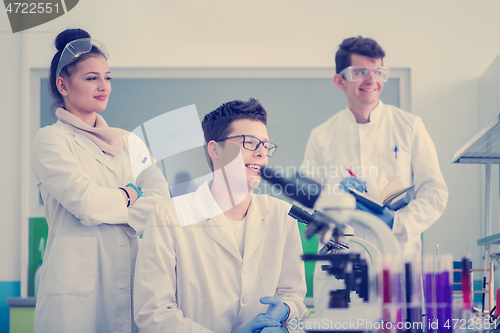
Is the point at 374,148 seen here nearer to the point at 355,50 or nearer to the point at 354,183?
the point at 354,183

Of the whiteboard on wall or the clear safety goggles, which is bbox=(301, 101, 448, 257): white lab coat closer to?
the whiteboard on wall

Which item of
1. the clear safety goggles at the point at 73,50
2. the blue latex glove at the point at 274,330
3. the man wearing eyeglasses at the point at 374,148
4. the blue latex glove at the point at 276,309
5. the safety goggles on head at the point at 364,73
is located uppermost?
the safety goggles on head at the point at 364,73

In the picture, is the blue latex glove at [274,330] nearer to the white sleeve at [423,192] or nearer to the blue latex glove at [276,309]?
the blue latex glove at [276,309]

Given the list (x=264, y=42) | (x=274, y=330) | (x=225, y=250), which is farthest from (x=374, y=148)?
(x=274, y=330)

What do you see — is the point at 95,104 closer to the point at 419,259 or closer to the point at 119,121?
the point at 119,121

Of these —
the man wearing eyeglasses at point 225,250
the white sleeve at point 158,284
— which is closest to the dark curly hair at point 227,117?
the man wearing eyeglasses at point 225,250

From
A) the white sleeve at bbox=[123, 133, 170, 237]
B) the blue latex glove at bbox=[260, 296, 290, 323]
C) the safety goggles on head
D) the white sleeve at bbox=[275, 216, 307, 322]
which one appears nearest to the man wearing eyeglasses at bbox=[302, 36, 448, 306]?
the safety goggles on head

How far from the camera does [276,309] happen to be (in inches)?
47.4

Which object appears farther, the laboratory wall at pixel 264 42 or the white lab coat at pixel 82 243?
the laboratory wall at pixel 264 42

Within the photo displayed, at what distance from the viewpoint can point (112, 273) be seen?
1578mm

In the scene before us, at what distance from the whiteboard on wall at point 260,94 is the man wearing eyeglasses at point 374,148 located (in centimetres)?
17

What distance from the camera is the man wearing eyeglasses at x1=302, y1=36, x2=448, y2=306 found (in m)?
2.09

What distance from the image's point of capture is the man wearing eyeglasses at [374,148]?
2.09 metres

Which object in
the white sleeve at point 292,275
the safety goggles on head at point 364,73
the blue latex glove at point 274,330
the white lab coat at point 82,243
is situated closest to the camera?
the blue latex glove at point 274,330
